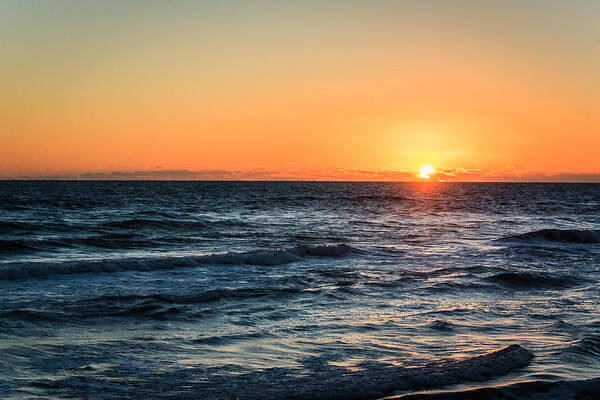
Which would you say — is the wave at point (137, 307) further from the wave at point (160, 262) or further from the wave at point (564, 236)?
the wave at point (564, 236)

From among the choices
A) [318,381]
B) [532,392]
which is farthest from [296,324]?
[532,392]

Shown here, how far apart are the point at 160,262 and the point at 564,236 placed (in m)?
20.9

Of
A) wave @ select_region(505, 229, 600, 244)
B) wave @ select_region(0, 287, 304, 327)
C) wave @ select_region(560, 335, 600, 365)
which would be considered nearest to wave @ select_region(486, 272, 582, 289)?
wave @ select_region(560, 335, 600, 365)

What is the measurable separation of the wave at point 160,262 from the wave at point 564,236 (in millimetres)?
11599

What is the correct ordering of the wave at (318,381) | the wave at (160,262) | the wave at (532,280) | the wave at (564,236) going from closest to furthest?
the wave at (318,381)
the wave at (532,280)
the wave at (160,262)
the wave at (564,236)

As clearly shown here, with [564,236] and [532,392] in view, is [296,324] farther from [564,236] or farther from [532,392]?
[564,236]

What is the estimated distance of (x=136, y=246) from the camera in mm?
21891

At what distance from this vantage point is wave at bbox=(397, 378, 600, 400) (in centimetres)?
594

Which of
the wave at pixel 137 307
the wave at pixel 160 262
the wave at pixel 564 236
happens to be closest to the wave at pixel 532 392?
the wave at pixel 137 307

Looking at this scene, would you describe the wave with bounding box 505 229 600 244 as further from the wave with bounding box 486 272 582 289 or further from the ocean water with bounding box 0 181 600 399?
the wave with bounding box 486 272 582 289

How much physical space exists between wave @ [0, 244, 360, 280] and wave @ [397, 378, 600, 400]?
1161cm

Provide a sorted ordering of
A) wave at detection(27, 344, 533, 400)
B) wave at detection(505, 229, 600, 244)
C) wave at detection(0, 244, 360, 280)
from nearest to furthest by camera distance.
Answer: wave at detection(27, 344, 533, 400)
wave at detection(0, 244, 360, 280)
wave at detection(505, 229, 600, 244)

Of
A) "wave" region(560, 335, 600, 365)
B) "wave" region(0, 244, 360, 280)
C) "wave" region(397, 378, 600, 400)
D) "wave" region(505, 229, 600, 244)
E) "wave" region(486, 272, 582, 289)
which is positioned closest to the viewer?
"wave" region(397, 378, 600, 400)

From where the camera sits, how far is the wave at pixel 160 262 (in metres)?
14.9
